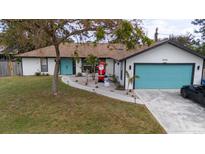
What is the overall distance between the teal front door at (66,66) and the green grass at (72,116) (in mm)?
8793

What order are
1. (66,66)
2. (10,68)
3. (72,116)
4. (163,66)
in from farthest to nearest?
(66,66) < (10,68) < (163,66) < (72,116)

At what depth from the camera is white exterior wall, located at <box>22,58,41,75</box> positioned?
53.4 ft

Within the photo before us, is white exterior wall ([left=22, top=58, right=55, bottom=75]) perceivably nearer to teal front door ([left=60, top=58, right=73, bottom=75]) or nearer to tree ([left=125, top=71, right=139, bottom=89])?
teal front door ([left=60, top=58, right=73, bottom=75])

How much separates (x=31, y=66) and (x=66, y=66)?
13.1 feet

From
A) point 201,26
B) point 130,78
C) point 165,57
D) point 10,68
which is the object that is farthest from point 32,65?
point 201,26

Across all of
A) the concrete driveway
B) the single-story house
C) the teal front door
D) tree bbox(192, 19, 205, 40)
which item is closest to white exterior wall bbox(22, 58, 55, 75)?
the teal front door

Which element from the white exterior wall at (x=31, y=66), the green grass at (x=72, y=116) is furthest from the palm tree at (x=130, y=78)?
the white exterior wall at (x=31, y=66)

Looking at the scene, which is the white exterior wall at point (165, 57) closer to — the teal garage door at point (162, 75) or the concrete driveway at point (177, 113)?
the teal garage door at point (162, 75)

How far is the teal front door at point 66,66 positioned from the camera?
54.1ft

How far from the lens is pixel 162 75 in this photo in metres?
10.2

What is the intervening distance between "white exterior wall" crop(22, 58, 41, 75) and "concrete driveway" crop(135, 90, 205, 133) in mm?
12819

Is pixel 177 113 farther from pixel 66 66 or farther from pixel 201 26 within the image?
pixel 201 26
